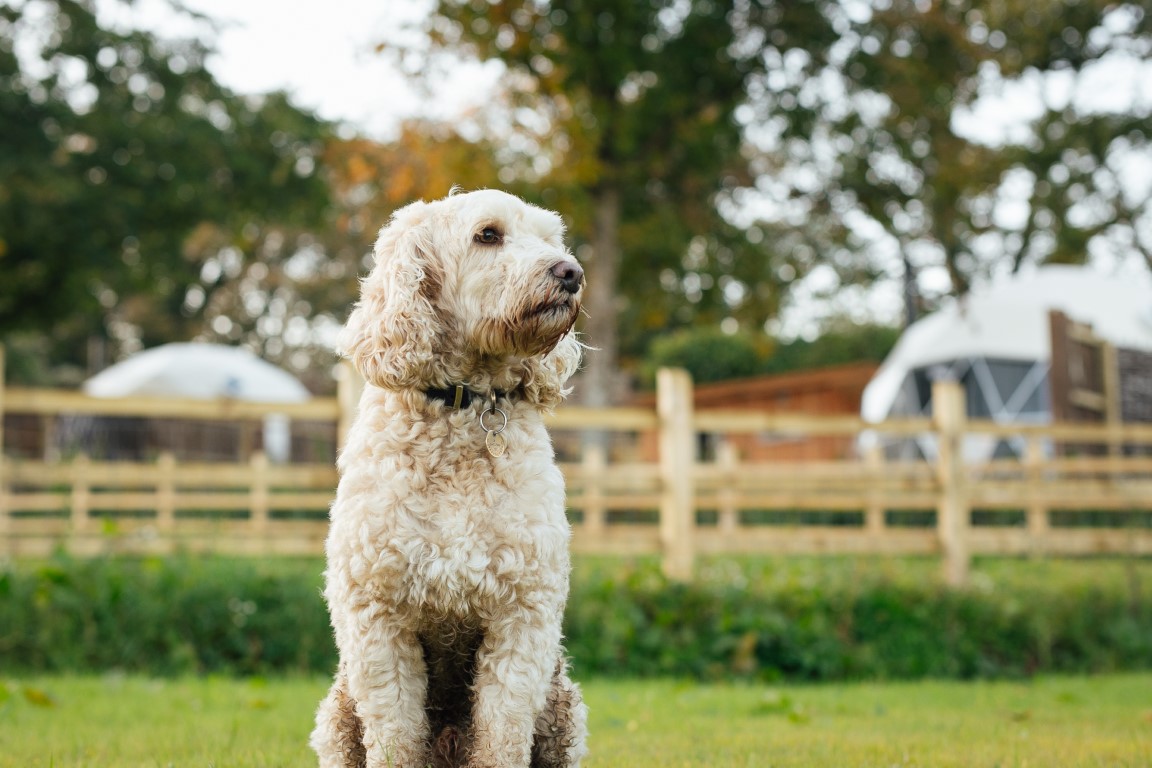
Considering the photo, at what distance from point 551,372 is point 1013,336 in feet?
68.1

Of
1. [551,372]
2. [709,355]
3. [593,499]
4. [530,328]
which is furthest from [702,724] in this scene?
[709,355]

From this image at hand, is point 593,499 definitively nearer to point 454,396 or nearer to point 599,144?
point 599,144

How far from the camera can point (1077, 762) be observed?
435cm

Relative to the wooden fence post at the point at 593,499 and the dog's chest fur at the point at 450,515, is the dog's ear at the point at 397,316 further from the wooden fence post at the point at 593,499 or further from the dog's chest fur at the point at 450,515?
the wooden fence post at the point at 593,499

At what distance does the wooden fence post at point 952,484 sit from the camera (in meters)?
9.17

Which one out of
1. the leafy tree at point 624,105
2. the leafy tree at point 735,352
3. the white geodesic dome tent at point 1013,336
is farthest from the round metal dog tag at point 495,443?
the leafy tree at point 735,352

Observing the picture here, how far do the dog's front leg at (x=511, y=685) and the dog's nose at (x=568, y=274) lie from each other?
0.91 m

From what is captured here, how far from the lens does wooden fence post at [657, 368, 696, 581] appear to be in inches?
335

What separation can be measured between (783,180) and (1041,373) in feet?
23.9

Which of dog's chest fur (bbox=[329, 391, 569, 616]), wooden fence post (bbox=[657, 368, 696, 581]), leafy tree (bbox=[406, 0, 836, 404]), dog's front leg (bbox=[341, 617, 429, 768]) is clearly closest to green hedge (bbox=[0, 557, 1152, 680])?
wooden fence post (bbox=[657, 368, 696, 581])

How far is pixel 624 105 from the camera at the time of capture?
52.3 feet

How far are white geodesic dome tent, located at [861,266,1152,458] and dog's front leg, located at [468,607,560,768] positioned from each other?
62.3 feet

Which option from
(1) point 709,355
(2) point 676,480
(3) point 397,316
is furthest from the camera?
(1) point 709,355

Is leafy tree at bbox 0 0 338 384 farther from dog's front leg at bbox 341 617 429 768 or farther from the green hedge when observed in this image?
dog's front leg at bbox 341 617 429 768
